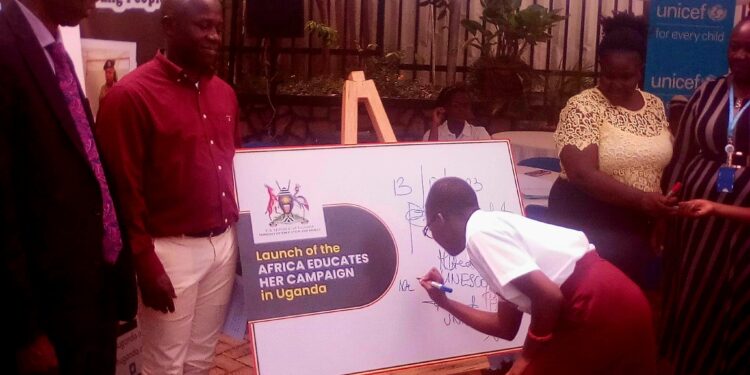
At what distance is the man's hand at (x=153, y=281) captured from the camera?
254 cm

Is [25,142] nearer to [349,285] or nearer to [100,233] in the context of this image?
[100,233]

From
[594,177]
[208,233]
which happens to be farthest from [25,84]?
[594,177]

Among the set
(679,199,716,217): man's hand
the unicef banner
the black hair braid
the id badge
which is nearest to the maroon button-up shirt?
the black hair braid

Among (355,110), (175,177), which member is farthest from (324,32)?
(175,177)

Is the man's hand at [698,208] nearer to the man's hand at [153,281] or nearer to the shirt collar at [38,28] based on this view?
the man's hand at [153,281]

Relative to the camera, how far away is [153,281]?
2543 millimetres

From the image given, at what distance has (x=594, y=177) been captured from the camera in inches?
128

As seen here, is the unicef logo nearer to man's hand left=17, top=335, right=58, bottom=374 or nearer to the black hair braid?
the black hair braid

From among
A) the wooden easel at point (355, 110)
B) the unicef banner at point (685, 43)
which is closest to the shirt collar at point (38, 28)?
the wooden easel at point (355, 110)

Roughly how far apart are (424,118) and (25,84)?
5.30 m

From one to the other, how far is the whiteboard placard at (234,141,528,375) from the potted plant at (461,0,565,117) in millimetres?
3828

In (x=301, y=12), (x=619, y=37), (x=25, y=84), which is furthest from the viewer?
(x=301, y=12)

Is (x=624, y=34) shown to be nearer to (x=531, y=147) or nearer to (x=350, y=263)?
(x=350, y=263)

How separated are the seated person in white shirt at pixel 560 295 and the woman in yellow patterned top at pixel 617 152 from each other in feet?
2.54
